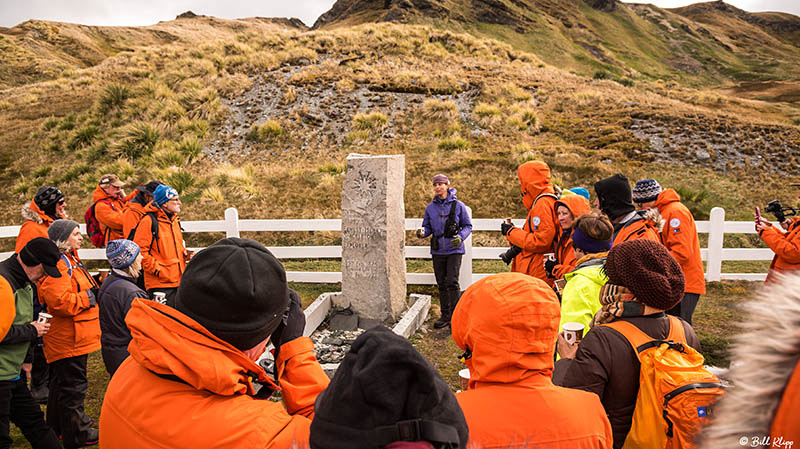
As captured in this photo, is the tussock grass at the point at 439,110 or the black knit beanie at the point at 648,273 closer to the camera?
the black knit beanie at the point at 648,273

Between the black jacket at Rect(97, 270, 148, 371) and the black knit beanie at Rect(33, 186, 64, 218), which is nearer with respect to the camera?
the black jacket at Rect(97, 270, 148, 371)

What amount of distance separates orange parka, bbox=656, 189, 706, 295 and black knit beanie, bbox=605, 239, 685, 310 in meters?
2.50

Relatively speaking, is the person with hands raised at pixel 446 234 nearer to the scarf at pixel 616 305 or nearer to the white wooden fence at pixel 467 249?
the white wooden fence at pixel 467 249

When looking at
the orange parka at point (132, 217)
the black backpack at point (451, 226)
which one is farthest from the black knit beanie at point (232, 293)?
the black backpack at point (451, 226)

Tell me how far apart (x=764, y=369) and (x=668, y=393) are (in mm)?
1121

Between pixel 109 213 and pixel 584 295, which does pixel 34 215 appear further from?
pixel 584 295

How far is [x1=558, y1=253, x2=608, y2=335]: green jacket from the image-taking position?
2.67 m

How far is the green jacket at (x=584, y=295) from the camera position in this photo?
105 inches

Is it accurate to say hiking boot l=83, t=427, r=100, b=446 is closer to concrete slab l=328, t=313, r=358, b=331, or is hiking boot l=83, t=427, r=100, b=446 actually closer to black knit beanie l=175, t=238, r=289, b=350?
concrete slab l=328, t=313, r=358, b=331

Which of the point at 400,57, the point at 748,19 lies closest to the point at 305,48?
the point at 400,57

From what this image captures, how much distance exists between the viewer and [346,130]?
17438 millimetres

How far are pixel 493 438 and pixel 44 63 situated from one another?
4895cm

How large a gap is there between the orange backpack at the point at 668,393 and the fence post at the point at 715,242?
286 inches

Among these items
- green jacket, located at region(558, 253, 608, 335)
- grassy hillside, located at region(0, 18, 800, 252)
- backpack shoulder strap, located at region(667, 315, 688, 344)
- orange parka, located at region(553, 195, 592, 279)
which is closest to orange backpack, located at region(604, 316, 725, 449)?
backpack shoulder strap, located at region(667, 315, 688, 344)
